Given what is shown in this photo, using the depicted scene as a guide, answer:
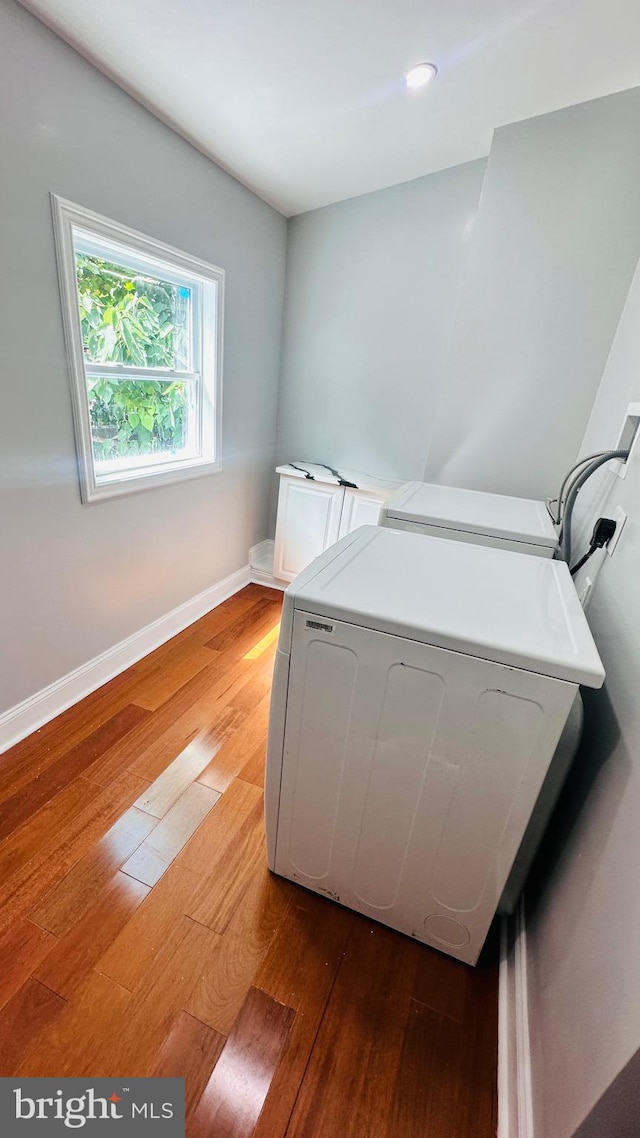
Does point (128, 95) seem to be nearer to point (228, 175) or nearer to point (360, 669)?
point (228, 175)

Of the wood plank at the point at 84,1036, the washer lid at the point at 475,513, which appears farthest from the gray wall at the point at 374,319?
the wood plank at the point at 84,1036

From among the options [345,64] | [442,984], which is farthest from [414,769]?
[345,64]

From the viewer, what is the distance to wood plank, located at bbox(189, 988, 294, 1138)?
87 centimetres

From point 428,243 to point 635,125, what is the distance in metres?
0.92

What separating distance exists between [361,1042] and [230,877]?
19.2 inches

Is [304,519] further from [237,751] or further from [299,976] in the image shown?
[299,976]

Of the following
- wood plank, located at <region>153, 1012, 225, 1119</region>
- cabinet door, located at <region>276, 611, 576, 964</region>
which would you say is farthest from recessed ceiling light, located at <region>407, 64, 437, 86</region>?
wood plank, located at <region>153, 1012, 225, 1119</region>

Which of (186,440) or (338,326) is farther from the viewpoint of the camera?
(338,326)

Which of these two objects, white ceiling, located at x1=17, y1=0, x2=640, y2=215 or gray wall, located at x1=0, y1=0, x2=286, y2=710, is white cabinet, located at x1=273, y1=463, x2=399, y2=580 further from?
white ceiling, located at x1=17, y1=0, x2=640, y2=215

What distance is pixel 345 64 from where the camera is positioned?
4.71 ft

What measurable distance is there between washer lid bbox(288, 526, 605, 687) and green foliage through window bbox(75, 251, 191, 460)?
1.35 m

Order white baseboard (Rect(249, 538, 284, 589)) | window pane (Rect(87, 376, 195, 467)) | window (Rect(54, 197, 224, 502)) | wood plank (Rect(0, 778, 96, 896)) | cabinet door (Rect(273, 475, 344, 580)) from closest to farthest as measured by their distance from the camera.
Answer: wood plank (Rect(0, 778, 96, 896)) → window (Rect(54, 197, 224, 502)) → window pane (Rect(87, 376, 195, 467)) → cabinet door (Rect(273, 475, 344, 580)) → white baseboard (Rect(249, 538, 284, 589))

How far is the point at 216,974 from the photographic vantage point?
1083mm

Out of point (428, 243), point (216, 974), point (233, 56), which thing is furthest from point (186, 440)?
point (216, 974)
